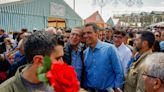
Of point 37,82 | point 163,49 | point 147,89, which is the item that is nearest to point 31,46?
point 37,82

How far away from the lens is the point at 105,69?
16.2ft

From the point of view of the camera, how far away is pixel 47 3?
30.7 meters

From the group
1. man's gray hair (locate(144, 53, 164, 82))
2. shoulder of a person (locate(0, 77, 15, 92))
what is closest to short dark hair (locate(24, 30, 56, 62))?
shoulder of a person (locate(0, 77, 15, 92))

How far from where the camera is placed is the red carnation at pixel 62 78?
1964mm

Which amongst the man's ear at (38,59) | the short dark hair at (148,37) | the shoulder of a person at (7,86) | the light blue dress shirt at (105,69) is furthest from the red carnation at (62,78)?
the short dark hair at (148,37)

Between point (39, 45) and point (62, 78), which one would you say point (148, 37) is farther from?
point (62, 78)

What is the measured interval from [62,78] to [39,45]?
53cm

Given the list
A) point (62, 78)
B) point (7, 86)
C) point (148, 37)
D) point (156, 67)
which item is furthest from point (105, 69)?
point (62, 78)

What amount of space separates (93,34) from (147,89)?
2643 mm

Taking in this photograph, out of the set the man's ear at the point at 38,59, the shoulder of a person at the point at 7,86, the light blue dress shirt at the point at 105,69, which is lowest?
the light blue dress shirt at the point at 105,69

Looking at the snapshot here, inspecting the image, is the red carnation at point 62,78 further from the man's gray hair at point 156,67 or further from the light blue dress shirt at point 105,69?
the light blue dress shirt at point 105,69

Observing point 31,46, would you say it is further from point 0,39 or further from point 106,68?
point 0,39

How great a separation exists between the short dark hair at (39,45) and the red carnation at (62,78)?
1.23ft

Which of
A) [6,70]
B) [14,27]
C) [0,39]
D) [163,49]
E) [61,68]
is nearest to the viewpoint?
[61,68]
